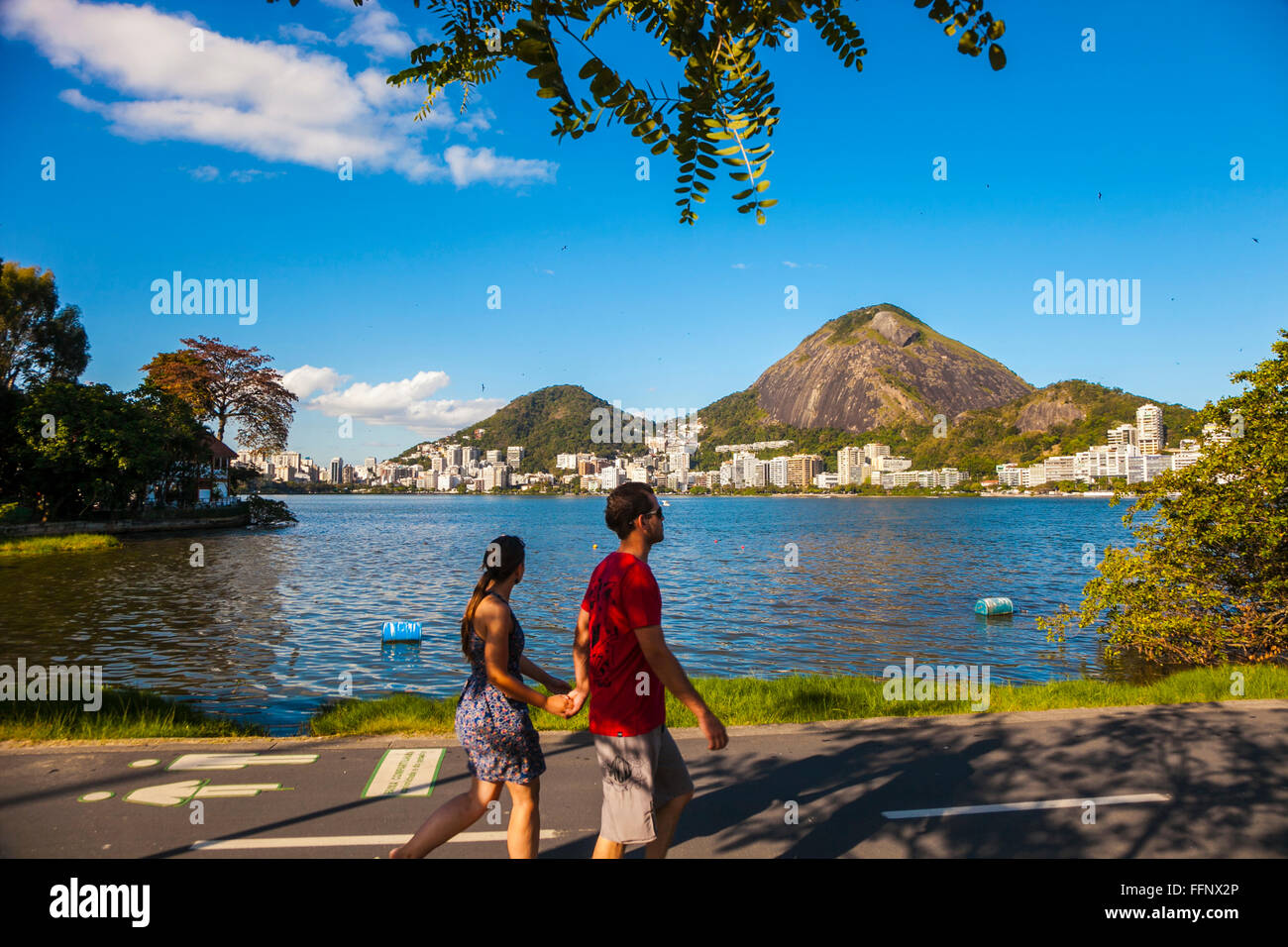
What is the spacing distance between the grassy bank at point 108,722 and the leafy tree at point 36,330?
50414mm

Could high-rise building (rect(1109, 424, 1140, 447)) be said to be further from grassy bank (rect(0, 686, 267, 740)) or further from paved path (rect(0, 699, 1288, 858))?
grassy bank (rect(0, 686, 267, 740))

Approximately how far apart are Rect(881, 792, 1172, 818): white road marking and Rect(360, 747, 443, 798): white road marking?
321 cm

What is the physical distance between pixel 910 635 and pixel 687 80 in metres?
20.6

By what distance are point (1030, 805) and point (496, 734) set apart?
3648 mm

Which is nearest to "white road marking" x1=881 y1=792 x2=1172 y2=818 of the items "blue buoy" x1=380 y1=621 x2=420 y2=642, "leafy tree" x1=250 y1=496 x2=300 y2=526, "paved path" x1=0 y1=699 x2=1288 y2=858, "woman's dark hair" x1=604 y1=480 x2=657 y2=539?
"paved path" x1=0 y1=699 x2=1288 y2=858

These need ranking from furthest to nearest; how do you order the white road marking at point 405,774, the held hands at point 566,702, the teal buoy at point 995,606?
the teal buoy at point 995,606
the white road marking at point 405,774
the held hands at point 566,702

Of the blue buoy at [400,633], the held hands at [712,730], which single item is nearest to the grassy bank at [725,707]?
the held hands at [712,730]

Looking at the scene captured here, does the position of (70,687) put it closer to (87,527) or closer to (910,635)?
(910,635)

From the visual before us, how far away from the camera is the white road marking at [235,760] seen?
5.53 m

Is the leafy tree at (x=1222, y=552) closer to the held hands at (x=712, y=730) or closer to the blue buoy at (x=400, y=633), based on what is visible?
the held hands at (x=712, y=730)

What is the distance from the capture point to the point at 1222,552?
11.6m

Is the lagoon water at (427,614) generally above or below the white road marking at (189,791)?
below

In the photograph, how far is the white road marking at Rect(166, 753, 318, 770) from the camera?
18.1 feet
